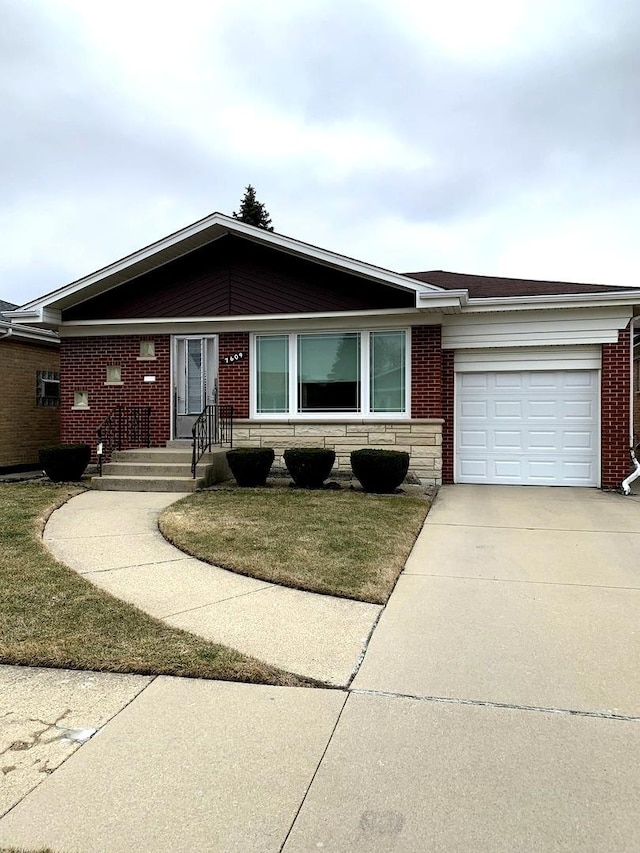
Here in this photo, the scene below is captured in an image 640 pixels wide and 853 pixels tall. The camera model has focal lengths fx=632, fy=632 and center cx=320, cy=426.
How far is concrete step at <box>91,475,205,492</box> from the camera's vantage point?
10.4 m

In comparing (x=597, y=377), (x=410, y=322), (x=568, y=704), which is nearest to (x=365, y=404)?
(x=410, y=322)

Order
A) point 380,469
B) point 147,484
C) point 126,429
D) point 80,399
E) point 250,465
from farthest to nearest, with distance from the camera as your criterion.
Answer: point 80,399
point 126,429
point 250,465
point 147,484
point 380,469

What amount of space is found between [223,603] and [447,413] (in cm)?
797

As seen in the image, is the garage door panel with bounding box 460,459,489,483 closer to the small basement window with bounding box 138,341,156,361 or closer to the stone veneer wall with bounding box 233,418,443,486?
the stone veneer wall with bounding box 233,418,443,486

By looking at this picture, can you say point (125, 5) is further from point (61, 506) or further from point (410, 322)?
point (61, 506)

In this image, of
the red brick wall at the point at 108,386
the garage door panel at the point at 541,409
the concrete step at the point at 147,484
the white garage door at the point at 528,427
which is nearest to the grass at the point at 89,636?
→ the concrete step at the point at 147,484

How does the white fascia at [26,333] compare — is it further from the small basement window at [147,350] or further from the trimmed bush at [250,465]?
the trimmed bush at [250,465]

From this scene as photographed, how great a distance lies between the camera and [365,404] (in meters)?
11.9

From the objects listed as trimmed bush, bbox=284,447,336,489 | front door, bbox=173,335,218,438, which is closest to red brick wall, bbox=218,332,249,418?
front door, bbox=173,335,218,438

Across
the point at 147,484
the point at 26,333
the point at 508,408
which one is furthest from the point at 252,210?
the point at 147,484

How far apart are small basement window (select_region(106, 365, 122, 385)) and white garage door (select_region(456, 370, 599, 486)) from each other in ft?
22.4

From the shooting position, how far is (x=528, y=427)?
38.4 ft

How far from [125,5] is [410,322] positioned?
23.7ft

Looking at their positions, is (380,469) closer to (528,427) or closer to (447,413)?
(447,413)
